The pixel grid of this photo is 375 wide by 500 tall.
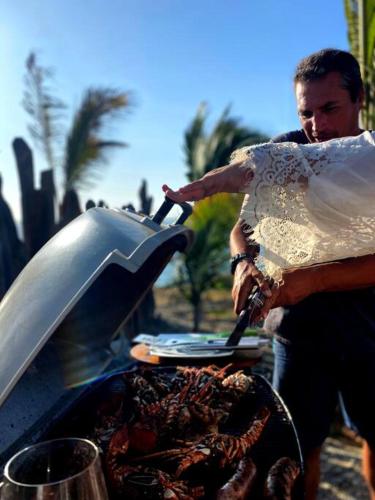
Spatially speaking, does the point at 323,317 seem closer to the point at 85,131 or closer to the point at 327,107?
the point at 327,107

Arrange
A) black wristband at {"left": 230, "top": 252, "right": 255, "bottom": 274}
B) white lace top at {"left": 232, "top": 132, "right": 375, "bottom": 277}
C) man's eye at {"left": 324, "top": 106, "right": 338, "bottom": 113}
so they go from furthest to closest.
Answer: man's eye at {"left": 324, "top": 106, "right": 338, "bottom": 113}
black wristband at {"left": 230, "top": 252, "right": 255, "bottom": 274}
white lace top at {"left": 232, "top": 132, "right": 375, "bottom": 277}

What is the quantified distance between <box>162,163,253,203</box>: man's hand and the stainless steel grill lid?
0.13 metres

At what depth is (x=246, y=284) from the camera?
1.40 metres

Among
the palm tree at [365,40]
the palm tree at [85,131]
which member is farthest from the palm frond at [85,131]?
the palm tree at [365,40]

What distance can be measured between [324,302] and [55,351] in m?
1.11

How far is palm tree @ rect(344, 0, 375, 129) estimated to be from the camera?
12.5 ft

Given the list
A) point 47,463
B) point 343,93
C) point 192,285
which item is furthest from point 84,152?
point 47,463

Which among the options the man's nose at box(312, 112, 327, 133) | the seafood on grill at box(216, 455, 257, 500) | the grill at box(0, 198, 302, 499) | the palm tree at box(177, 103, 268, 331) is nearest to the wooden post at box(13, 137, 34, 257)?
the palm tree at box(177, 103, 268, 331)

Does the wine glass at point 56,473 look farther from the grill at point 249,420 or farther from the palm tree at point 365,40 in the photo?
the palm tree at point 365,40

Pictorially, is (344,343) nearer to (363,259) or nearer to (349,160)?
(363,259)

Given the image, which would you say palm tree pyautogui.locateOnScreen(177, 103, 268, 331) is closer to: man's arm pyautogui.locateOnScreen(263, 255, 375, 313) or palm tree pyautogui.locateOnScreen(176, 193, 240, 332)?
palm tree pyautogui.locateOnScreen(176, 193, 240, 332)

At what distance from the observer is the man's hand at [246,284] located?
1372 millimetres

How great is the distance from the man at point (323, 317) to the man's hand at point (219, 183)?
340 millimetres

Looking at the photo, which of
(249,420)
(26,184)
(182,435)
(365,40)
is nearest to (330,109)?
(249,420)
